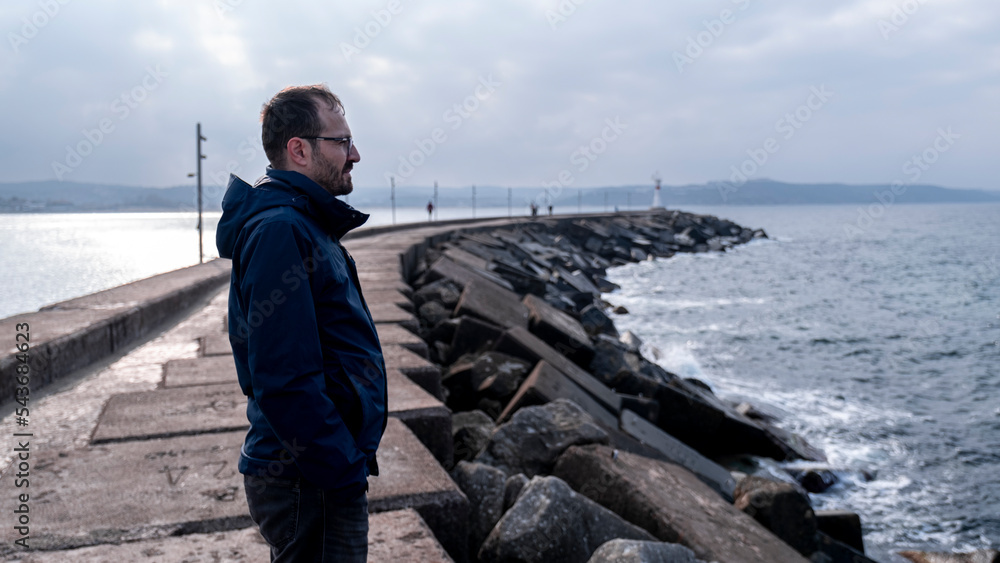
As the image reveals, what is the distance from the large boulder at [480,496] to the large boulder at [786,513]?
1.89m

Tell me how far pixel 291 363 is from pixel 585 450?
8.36 feet

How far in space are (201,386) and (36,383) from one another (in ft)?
2.86

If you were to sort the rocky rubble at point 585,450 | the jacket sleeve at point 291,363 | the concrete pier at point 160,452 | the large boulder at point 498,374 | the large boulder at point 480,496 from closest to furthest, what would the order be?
the jacket sleeve at point 291,363 → the concrete pier at point 160,452 → the rocky rubble at point 585,450 → the large boulder at point 480,496 → the large boulder at point 498,374

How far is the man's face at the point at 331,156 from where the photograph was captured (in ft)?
4.69

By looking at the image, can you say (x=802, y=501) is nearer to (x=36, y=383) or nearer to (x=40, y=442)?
(x=40, y=442)

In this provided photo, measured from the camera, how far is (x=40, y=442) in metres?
2.75

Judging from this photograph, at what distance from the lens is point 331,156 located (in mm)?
1446

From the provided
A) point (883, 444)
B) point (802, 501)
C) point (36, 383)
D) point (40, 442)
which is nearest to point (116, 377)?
point (36, 383)

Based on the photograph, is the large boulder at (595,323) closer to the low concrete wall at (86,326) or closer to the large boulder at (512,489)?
the low concrete wall at (86,326)

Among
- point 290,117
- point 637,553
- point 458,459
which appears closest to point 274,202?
point 290,117

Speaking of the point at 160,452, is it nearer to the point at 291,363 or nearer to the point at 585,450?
the point at 291,363

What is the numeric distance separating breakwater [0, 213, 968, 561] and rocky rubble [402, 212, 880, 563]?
0.01 m

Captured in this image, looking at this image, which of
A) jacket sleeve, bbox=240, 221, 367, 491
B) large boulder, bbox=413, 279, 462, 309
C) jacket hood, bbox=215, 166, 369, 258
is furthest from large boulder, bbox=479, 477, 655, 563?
large boulder, bbox=413, 279, 462, 309

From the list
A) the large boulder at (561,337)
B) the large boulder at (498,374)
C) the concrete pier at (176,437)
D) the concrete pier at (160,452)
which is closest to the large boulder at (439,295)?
the large boulder at (561,337)
